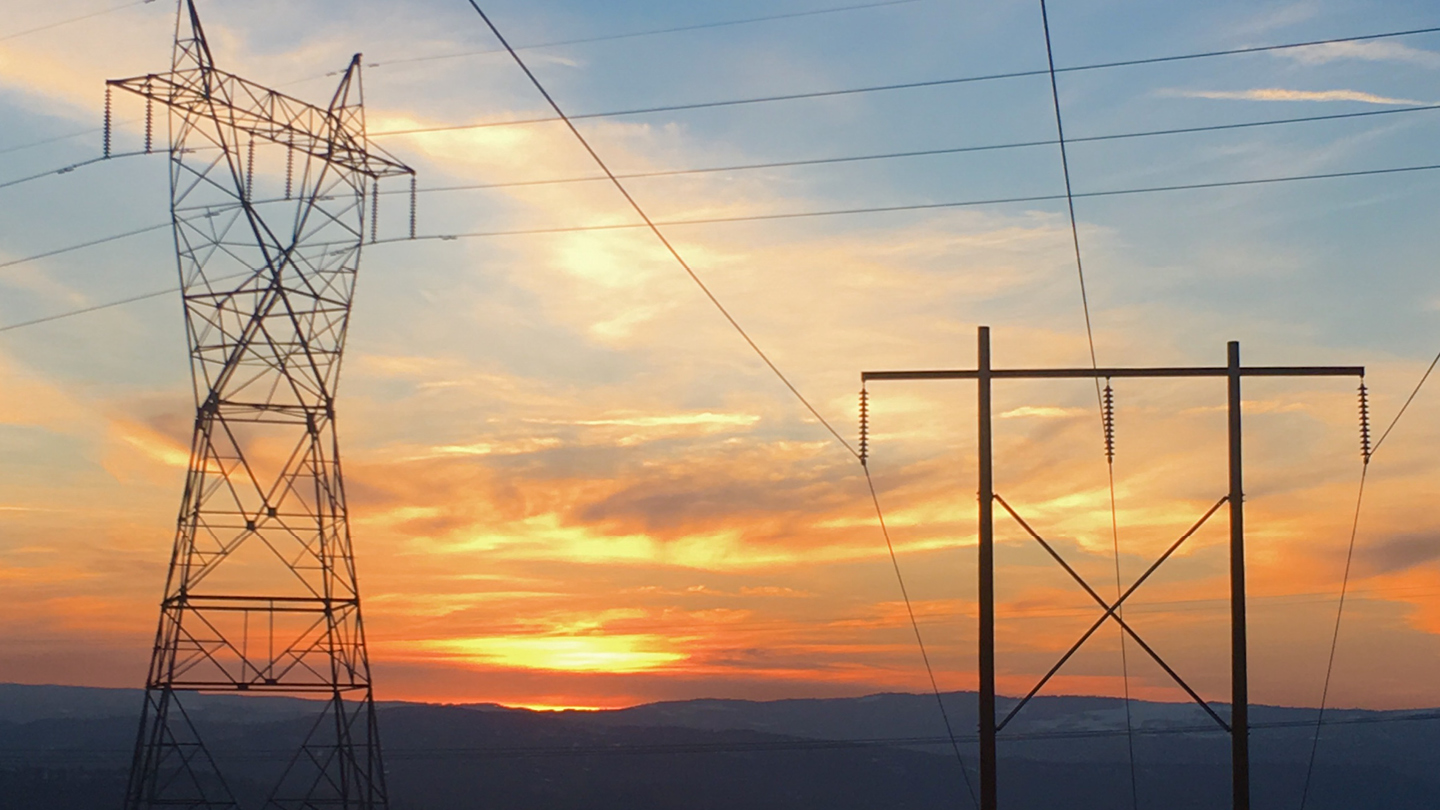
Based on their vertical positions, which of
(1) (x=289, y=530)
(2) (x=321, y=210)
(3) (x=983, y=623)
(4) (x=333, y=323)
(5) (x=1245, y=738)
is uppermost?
(2) (x=321, y=210)

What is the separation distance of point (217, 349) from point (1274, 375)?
24718mm

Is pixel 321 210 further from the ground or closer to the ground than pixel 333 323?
further from the ground

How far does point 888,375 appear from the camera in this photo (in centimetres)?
2747

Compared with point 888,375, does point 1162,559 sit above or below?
below

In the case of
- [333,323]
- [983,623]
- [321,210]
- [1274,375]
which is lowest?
[983,623]

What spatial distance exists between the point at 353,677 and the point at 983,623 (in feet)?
60.0

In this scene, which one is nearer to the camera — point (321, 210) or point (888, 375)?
point (888, 375)

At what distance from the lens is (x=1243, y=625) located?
26.3m

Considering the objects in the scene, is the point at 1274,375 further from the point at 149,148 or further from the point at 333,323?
the point at 149,148

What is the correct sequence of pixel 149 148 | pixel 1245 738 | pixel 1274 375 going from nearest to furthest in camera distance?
pixel 1245 738, pixel 1274 375, pixel 149 148

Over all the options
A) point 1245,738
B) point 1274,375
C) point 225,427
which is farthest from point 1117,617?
point 225,427

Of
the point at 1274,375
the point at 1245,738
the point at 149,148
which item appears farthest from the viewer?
the point at 149,148

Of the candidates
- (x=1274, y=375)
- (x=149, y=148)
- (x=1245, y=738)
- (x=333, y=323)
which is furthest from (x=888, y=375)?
(x=149, y=148)

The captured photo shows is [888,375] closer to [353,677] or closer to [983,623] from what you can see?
[983,623]
